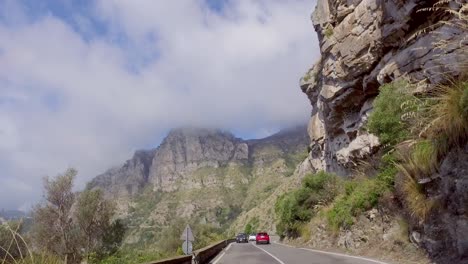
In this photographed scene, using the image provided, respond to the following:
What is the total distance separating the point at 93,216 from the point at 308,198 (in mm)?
21812

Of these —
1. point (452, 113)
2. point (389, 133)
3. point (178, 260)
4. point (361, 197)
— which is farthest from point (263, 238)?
point (452, 113)

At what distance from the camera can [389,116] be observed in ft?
68.2

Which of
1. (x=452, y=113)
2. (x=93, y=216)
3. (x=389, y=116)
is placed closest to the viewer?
(x=452, y=113)

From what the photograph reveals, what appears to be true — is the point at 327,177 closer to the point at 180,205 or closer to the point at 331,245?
the point at 331,245

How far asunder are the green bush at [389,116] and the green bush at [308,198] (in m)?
18.7

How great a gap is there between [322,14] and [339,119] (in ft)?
34.7

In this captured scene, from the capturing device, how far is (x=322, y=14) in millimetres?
45062

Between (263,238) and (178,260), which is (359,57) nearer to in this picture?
(178,260)

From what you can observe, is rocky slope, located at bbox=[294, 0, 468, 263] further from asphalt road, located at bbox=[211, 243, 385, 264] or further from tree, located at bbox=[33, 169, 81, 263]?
tree, located at bbox=[33, 169, 81, 263]

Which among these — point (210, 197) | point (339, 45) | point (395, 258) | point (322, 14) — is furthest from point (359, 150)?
point (210, 197)

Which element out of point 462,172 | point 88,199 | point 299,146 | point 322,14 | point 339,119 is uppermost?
point 299,146

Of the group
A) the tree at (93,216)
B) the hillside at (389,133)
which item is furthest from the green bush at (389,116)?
the tree at (93,216)

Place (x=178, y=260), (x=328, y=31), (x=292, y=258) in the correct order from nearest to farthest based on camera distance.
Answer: (x=178, y=260), (x=292, y=258), (x=328, y=31)

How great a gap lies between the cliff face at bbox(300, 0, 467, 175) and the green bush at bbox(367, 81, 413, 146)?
2893 millimetres
